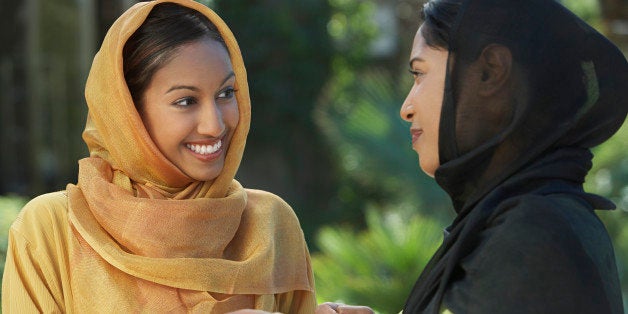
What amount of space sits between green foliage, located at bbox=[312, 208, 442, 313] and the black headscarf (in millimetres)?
2490

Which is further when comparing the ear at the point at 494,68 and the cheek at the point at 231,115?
the cheek at the point at 231,115

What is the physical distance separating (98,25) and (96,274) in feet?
17.3

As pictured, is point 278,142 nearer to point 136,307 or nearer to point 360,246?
point 360,246

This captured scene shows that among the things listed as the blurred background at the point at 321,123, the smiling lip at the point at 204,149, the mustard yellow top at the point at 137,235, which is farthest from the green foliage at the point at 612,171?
the smiling lip at the point at 204,149

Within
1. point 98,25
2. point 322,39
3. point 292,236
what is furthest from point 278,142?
point 292,236

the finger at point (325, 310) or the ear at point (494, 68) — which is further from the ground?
the ear at point (494, 68)

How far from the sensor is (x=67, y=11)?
23.8 ft

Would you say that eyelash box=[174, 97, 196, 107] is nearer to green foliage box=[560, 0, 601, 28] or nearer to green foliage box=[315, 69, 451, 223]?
green foliage box=[315, 69, 451, 223]

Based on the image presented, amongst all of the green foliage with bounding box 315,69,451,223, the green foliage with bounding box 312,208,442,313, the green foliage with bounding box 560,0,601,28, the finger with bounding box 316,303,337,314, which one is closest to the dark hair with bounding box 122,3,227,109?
the finger with bounding box 316,303,337,314

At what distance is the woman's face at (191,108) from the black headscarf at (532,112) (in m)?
0.59

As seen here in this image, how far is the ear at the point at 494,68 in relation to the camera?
6.67 ft

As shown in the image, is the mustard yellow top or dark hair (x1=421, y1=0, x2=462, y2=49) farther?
the mustard yellow top

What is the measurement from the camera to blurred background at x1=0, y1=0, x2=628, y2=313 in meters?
4.76

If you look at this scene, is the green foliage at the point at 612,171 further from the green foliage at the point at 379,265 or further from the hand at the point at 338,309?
the hand at the point at 338,309
